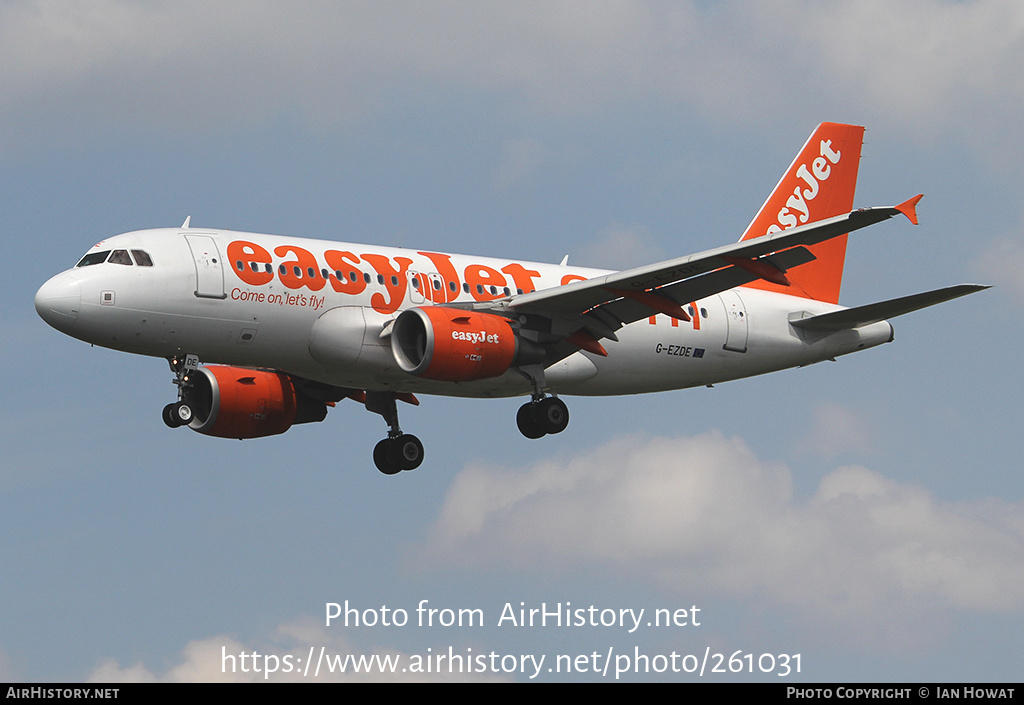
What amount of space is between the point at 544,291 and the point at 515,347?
1.53 meters

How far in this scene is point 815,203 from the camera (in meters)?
45.8

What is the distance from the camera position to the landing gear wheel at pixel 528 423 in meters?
37.4

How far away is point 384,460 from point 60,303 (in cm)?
1099

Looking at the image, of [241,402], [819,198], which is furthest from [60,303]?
[819,198]

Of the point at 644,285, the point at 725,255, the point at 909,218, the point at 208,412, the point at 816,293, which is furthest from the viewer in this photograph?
the point at 816,293

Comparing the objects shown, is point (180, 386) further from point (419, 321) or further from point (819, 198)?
point (819, 198)

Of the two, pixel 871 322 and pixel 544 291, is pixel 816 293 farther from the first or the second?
pixel 544 291

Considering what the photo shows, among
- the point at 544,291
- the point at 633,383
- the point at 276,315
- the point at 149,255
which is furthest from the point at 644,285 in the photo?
the point at 149,255

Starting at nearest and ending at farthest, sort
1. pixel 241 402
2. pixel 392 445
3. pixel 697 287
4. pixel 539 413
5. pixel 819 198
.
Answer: pixel 697 287 < pixel 539 413 < pixel 241 402 < pixel 392 445 < pixel 819 198

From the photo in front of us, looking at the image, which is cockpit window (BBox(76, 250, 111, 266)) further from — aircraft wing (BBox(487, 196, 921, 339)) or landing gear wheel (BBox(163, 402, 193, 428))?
aircraft wing (BBox(487, 196, 921, 339))

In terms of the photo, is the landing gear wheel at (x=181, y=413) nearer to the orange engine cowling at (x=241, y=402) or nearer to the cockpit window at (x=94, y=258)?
the cockpit window at (x=94, y=258)

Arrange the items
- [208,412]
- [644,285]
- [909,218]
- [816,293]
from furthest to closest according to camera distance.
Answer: [816,293], [208,412], [644,285], [909,218]

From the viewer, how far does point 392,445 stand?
134ft

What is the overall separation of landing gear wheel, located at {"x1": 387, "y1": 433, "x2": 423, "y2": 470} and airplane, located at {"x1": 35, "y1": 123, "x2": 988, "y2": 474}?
47 mm
